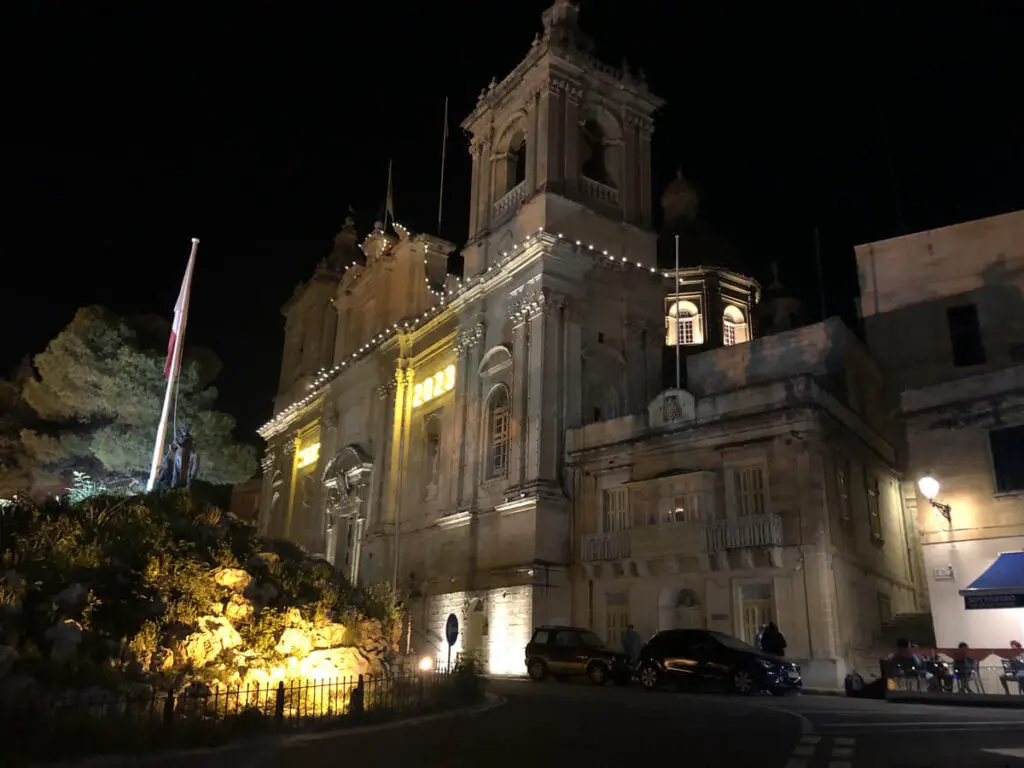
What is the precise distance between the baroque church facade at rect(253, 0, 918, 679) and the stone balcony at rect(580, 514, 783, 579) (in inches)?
2.5

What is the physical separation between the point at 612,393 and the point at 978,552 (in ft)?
42.9

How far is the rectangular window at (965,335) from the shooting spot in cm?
2759

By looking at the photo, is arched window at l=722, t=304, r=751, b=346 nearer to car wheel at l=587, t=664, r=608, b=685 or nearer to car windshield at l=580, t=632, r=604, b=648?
car windshield at l=580, t=632, r=604, b=648

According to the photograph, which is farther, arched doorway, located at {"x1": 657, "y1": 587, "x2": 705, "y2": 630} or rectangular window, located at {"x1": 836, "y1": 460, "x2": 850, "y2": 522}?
arched doorway, located at {"x1": 657, "y1": 587, "x2": 705, "y2": 630}

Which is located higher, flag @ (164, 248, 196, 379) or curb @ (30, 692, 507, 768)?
flag @ (164, 248, 196, 379)

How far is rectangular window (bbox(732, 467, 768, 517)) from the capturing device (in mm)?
23500

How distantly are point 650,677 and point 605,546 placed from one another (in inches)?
266

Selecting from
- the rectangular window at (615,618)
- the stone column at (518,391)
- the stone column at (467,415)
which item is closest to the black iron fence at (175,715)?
the rectangular window at (615,618)

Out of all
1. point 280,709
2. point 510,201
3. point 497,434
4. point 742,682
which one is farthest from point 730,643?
point 510,201

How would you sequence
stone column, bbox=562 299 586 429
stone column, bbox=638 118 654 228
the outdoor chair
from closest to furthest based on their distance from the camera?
→ the outdoor chair
stone column, bbox=562 299 586 429
stone column, bbox=638 118 654 228

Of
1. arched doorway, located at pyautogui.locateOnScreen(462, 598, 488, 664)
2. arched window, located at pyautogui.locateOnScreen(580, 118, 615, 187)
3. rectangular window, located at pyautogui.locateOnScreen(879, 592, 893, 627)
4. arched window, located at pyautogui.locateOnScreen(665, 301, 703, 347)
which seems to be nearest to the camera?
rectangular window, located at pyautogui.locateOnScreen(879, 592, 893, 627)

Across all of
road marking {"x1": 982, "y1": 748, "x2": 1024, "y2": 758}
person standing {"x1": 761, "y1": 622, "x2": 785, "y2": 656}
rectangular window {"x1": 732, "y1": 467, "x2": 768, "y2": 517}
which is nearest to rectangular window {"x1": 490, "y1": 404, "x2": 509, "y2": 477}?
rectangular window {"x1": 732, "y1": 467, "x2": 768, "y2": 517}

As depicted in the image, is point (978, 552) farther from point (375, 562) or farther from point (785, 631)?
point (375, 562)

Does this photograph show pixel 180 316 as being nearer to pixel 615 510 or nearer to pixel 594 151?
pixel 615 510
